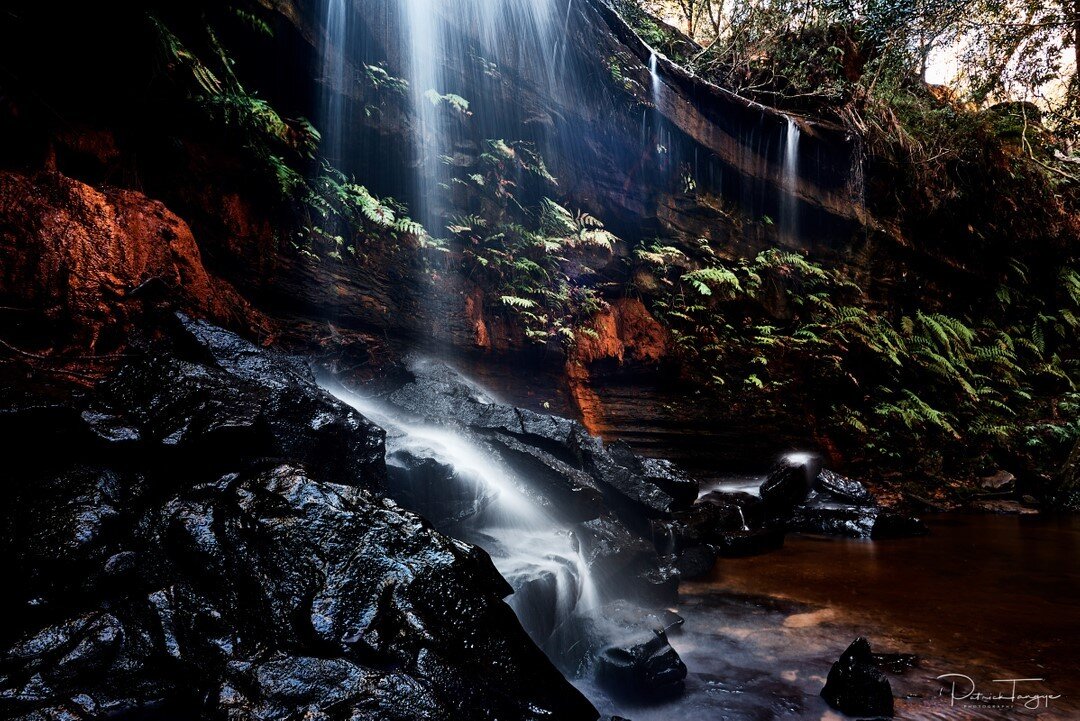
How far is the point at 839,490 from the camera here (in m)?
7.66

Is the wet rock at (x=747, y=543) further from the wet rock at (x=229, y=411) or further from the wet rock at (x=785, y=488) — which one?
the wet rock at (x=229, y=411)

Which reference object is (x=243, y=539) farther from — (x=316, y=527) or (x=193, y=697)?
(x=193, y=697)

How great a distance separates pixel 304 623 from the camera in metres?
2.28

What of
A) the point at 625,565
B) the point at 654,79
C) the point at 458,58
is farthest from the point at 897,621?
the point at 654,79

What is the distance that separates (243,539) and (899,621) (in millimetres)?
4572

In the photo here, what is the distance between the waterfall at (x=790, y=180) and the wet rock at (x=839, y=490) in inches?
242

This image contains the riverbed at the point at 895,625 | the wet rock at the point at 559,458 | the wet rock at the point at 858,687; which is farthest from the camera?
the wet rock at the point at 559,458

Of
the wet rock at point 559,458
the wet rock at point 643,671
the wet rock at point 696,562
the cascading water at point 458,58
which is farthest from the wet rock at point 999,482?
the cascading water at point 458,58

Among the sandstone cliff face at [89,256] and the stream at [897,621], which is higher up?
the sandstone cliff face at [89,256]

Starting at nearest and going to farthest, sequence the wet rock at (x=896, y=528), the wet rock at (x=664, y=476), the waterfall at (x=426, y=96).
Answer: the wet rock at (x=664, y=476), the wet rock at (x=896, y=528), the waterfall at (x=426, y=96)

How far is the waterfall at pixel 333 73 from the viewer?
6.64 meters

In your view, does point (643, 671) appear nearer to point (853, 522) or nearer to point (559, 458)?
point (559, 458)

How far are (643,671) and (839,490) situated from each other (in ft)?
20.0

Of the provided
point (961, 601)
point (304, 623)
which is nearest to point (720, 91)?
point (961, 601)
